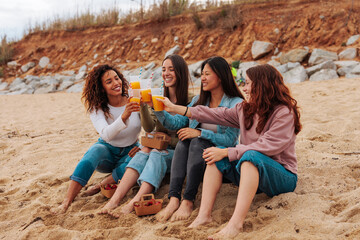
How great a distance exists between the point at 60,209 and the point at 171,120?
114 cm

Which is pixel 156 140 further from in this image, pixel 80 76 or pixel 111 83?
pixel 80 76

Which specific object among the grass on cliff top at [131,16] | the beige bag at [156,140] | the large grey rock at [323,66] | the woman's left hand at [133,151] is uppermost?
the grass on cliff top at [131,16]

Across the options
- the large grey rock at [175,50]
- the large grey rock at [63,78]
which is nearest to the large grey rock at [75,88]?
the large grey rock at [63,78]

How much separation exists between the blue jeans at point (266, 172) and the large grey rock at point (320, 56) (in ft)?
23.1

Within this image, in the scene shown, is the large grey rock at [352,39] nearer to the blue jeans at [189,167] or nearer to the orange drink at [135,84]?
the blue jeans at [189,167]

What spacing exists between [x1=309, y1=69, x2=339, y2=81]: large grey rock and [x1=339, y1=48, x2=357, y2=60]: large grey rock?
1.18 meters

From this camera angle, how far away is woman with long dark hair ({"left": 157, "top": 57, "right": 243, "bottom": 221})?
89.4 inches

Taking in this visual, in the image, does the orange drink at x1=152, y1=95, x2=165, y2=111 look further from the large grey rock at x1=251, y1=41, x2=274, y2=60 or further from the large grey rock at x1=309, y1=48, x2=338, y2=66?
the large grey rock at x1=251, y1=41, x2=274, y2=60

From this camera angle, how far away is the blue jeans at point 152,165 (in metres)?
2.52

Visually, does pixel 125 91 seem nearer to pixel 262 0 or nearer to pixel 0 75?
pixel 262 0

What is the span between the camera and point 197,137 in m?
2.40

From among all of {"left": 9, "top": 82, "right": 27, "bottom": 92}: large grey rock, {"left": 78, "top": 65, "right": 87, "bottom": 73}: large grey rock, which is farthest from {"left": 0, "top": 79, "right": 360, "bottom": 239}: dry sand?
{"left": 78, "top": 65, "right": 87, "bottom": 73}: large grey rock

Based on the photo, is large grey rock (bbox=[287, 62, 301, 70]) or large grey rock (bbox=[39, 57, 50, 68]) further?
large grey rock (bbox=[39, 57, 50, 68])

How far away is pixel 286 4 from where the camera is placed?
35.9 ft
